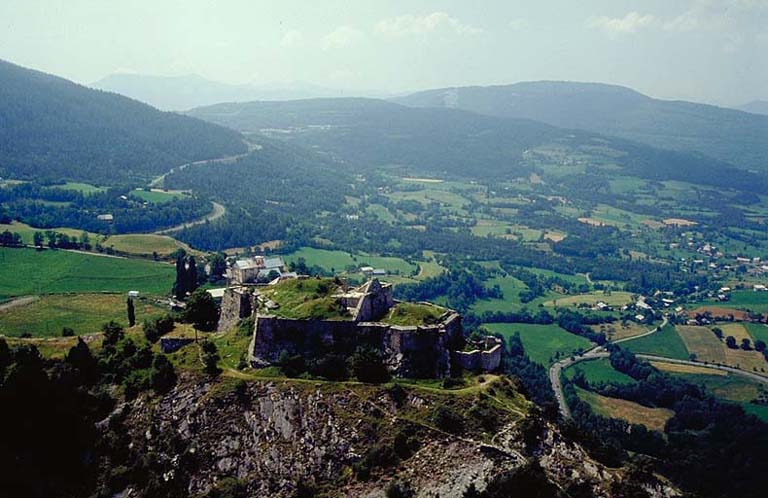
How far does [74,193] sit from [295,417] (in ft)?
472

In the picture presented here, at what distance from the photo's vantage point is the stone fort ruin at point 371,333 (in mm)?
57344

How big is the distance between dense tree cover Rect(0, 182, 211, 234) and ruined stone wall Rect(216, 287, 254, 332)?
92002mm

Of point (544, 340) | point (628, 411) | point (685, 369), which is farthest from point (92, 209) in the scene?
point (685, 369)

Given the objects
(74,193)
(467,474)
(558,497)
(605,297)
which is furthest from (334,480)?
(74,193)

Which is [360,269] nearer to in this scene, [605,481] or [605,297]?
[605,297]

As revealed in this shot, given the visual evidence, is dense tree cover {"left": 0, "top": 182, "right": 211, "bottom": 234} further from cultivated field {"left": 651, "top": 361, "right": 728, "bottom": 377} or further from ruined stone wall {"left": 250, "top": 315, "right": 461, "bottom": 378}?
cultivated field {"left": 651, "top": 361, "right": 728, "bottom": 377}

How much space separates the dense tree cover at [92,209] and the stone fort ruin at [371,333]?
4099 inches

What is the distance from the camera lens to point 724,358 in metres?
127

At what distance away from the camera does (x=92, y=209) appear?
168m

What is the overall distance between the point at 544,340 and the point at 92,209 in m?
108

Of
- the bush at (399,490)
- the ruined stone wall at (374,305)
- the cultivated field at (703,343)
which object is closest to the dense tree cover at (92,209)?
the ruined stone wall at (374,305)

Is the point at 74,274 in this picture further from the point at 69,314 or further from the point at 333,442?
the point at 333,442

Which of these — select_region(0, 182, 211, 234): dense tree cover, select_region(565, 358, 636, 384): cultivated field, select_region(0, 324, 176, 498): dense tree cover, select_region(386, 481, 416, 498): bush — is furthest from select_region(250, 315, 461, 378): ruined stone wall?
select_region(0, 182, 211, 234): dense tree cover

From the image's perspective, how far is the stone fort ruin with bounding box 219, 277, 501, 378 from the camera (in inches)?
2258
